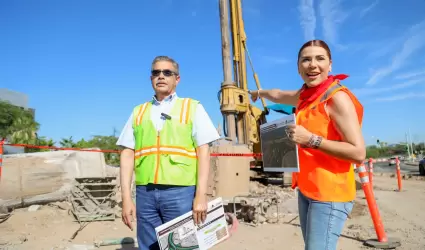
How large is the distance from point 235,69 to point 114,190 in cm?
796

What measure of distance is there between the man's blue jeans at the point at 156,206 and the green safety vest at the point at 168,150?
A: 62mm

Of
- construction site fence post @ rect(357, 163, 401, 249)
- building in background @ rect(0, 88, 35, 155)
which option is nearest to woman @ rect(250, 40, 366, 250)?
construction site fence post @ rect(357, 163, 401, 249)

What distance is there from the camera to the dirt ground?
15.3 ft

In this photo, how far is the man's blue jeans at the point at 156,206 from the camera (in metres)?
2.12

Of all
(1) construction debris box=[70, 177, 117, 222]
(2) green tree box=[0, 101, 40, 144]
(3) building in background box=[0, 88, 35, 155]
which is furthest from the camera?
(3) building in background box=[0, 88, 35, 155]

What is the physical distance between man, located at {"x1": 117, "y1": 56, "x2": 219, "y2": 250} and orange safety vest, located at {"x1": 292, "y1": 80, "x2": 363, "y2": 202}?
0.75 metres

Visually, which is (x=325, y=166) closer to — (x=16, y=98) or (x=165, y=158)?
(x=165, y=158)

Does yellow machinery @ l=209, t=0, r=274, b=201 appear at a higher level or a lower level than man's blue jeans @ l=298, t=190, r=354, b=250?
higher

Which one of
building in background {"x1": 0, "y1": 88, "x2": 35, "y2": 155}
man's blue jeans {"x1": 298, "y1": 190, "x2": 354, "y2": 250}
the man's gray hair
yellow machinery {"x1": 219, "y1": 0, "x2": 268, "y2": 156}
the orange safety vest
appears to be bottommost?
man's blue jeans {"x1": 298, "y1": 190, "x2": 354, "y2": 250}


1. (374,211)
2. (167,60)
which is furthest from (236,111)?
(167,60)

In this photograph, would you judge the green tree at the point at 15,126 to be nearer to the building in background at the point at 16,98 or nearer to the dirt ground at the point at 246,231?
the building in background at the point at 16,98

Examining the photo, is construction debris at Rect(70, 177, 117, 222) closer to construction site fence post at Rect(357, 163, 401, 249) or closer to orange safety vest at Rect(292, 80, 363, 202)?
construction site fence post at Rect(357, 163, 401, 249)

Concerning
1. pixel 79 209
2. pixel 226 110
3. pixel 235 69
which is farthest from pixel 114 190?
pixel 235 69

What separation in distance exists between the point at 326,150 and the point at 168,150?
109 centimetres
